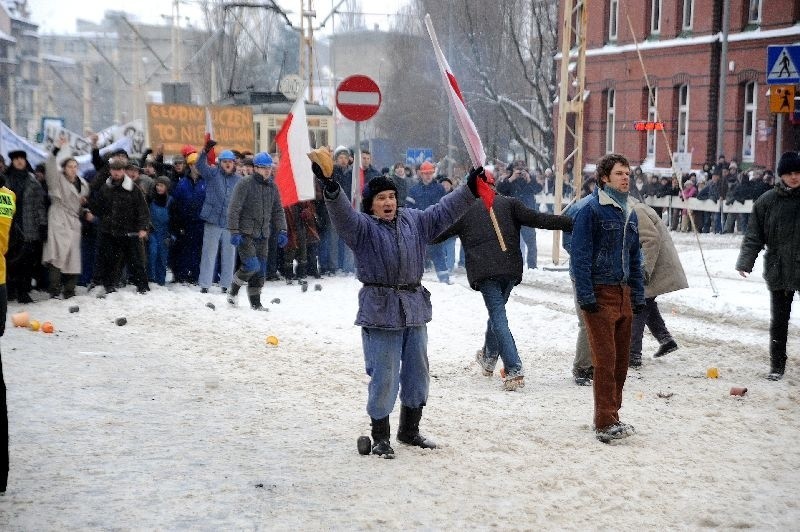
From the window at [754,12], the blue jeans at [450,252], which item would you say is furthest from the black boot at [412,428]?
the window at [754,12]

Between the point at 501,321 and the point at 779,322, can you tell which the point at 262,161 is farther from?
the point at 779,322

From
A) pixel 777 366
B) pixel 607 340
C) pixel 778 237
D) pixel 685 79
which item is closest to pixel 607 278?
pixel 607 340

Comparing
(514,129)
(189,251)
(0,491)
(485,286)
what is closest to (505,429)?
(485,286)

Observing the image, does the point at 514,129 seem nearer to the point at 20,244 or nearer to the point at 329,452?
the point at 20,244

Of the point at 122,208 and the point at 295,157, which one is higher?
the point at 295,157

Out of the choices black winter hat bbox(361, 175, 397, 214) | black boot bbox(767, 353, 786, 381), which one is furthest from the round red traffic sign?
black winter hat bbox(361, 175, 397, 214)

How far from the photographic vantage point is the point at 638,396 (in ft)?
30.9

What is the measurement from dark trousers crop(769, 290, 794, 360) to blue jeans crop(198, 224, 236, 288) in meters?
7.90

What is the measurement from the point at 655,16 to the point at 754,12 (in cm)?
517

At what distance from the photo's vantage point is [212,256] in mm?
15969

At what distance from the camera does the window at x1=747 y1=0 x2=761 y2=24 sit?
37209mm

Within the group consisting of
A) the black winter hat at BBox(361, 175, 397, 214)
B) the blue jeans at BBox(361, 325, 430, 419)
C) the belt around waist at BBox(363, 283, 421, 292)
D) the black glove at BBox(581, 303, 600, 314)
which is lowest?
the blue jeans at BBox(361, 325, 430, 419)

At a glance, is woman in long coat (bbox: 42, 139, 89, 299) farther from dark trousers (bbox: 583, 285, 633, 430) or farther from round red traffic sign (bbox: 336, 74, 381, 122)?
dark trousers (bbox: 583, 285, 633, 430)

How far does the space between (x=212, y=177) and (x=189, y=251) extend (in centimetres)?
148
